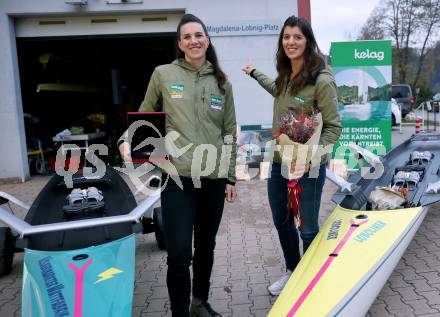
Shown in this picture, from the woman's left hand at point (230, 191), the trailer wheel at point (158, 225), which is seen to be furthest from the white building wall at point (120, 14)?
the woman's left hand at point (230, 191)

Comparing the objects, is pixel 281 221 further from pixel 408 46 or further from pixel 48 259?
pixel 408 46

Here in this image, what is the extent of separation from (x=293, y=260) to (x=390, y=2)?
31157 mm

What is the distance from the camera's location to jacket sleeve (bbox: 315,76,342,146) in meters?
2.86

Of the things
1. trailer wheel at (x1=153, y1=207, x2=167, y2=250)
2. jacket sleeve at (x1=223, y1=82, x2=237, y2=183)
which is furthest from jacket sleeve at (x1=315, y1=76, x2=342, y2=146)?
trailer wheel at (x1=153, y1=207, x2=167, y2=250)

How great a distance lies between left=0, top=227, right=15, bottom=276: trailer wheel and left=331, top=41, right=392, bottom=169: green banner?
5664 mm

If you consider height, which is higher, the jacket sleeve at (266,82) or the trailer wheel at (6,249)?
the jacket sleeve at (266,82)

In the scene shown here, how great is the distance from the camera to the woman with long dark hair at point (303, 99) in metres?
2.91

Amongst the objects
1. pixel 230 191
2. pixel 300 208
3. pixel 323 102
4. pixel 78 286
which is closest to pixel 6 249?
pixel 78 286

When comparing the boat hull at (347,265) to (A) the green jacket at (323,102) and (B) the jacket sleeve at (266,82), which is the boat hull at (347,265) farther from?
(B) the jacket sleeve at (266,82)

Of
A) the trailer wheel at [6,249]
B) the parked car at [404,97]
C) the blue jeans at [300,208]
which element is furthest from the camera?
the parked car at [404,97]

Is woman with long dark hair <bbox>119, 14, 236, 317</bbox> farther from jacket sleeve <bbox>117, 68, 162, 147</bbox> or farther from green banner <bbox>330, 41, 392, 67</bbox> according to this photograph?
green banner <bbox>330, 41, 392, 67</bbox>

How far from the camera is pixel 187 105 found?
8.50ft

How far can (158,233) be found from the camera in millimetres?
4598

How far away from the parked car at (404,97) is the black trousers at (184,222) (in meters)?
21.0
